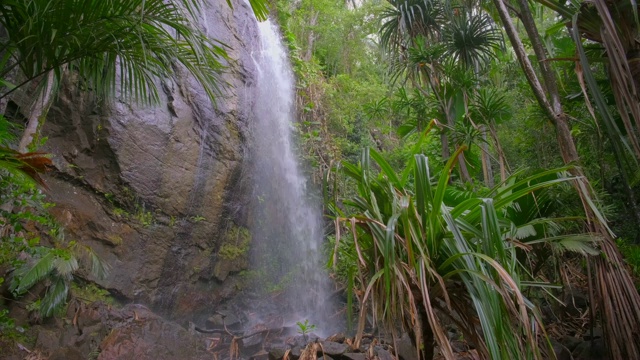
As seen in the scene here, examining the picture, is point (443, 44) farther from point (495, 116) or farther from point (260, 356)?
point (260, 356)

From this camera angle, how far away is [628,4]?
2.17 metres

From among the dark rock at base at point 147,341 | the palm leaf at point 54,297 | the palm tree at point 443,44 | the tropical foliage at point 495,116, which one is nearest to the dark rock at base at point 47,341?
the palm leaf at point 54,297

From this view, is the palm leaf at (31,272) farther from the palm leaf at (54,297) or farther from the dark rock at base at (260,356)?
the dark rock at base at (260,356)

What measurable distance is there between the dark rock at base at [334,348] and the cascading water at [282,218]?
10.7 feet

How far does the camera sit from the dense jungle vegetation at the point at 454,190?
5.35 feet

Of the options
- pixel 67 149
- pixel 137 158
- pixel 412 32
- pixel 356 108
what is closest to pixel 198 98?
pixel 137 158

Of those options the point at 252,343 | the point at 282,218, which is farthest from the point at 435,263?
the point at 282,218

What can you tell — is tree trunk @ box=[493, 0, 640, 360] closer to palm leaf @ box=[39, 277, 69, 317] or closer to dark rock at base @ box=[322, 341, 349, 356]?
dark rock at base @ box=[322, 341, 349, 356]

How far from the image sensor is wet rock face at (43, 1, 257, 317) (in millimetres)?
5066

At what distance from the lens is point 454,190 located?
246cm

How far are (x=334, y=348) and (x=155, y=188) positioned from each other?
138 inches

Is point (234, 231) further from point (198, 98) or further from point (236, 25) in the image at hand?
point (236, 25)

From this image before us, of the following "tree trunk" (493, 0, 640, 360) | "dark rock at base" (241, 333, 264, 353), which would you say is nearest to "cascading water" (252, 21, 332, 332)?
"dark rock at base" (241, 333, 264, 353)

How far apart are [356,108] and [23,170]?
26.6 ft
